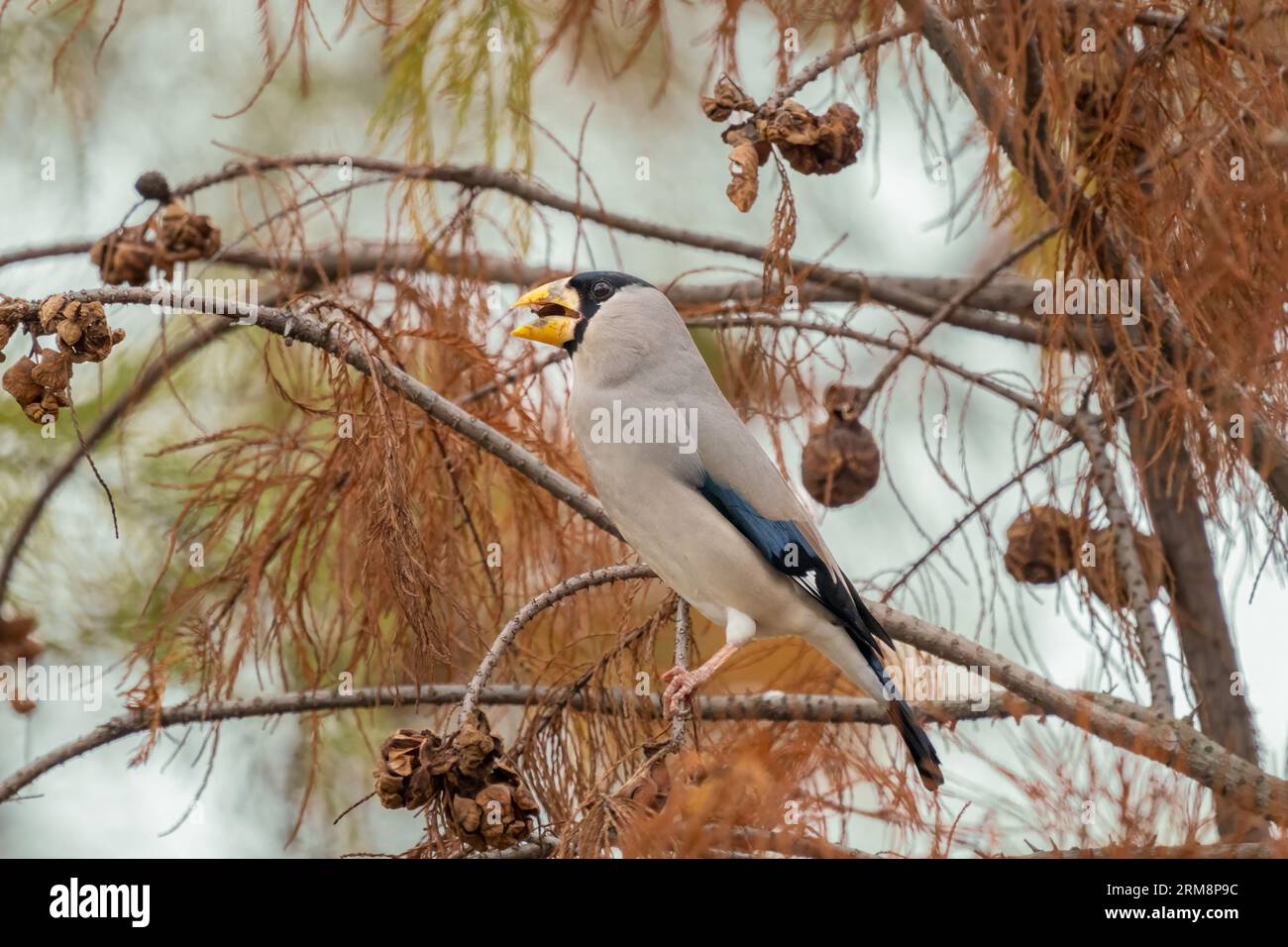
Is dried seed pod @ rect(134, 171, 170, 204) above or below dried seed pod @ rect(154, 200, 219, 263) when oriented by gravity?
above

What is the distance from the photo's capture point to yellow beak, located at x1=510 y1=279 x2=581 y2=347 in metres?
3.46

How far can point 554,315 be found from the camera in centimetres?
357

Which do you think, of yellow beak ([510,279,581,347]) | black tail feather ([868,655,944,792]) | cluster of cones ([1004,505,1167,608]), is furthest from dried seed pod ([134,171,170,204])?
cluster of cones ([1004,505,1167,608])

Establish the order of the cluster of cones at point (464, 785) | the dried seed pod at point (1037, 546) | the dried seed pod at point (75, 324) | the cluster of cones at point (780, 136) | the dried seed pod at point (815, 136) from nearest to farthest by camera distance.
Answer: the dried seed pod at point (75, 324), the cluster of cones at point (464, 785), the cluster of cones at point (780, 136), the dried seed pod at point (815, 136), the dried seed pod at point (1037, 546)

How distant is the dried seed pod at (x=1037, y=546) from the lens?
374cm

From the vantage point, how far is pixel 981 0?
301 centimetres

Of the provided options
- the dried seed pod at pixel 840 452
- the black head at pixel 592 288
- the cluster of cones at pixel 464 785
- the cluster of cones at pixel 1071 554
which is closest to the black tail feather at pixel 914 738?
the cluster of cones at pixel 1071 554

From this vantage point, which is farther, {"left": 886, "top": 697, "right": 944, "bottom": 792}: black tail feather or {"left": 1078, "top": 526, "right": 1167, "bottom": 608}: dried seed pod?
{"left": 1078, "top": 526, "right": 1167, "bottom": 608}: dried seed pod

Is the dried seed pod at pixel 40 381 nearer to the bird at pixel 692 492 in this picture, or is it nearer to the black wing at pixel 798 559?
the bird at pixel 692 492

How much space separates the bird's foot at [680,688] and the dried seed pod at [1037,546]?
1083mm

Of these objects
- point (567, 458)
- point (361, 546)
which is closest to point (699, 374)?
point (567, 458)

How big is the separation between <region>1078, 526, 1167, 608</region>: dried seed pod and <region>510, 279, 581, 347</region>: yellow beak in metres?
1.20

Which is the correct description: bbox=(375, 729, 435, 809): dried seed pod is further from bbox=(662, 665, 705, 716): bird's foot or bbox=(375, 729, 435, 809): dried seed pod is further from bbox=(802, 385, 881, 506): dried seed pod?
bbox=(802, 385, 881, 506): dried seed pod

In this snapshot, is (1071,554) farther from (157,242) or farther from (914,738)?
(157,242)
